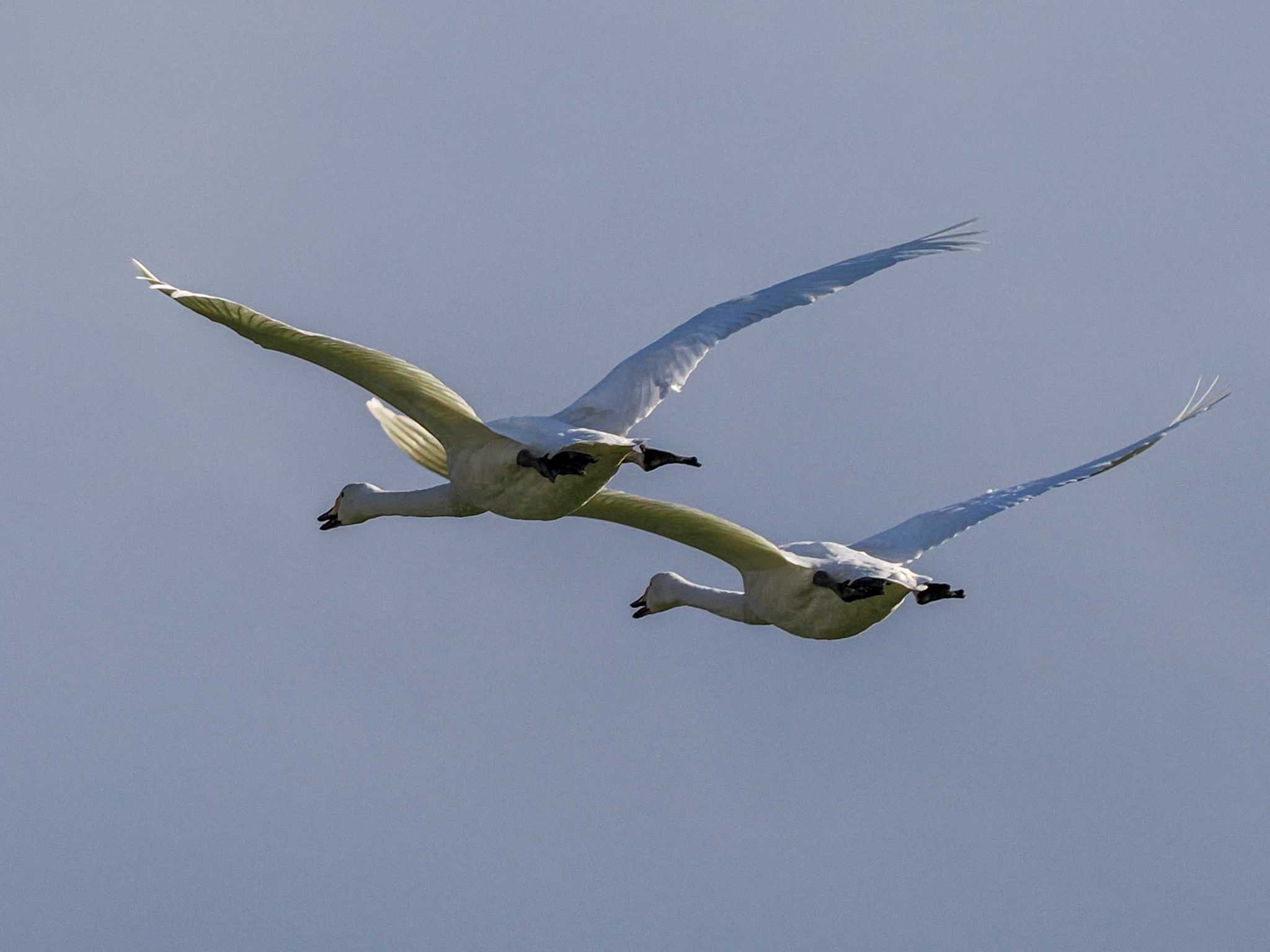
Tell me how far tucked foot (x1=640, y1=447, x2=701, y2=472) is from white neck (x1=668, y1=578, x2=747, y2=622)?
2.44m

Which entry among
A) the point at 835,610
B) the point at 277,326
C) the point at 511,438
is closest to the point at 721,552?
the point at 835,610

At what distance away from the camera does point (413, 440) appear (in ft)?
87.5

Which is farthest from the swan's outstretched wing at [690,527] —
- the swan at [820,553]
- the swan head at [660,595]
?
the swan head at [660,595]

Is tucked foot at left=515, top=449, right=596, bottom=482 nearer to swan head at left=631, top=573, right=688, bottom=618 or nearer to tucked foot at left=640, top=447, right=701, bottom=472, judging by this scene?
tucked foot at left=640, top=447, right=701, bottom=472

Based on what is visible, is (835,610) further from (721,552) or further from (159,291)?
(159,291)

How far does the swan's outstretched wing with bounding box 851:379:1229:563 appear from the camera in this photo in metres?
25.2

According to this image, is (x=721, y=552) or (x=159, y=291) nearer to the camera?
(x=159, y=291)

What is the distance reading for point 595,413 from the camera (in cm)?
2325

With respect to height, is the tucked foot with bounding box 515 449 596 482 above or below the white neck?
below

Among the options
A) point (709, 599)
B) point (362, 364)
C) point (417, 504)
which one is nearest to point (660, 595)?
point (709, 599)

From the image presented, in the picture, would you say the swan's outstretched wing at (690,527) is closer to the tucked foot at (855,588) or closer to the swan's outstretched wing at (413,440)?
the tucked foot at (855,588)

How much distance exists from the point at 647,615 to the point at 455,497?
2805 mm

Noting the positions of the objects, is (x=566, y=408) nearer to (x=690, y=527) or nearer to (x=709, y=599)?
(x=690, y=527)

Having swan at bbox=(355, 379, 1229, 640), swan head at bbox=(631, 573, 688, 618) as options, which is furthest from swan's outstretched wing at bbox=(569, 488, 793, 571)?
swan head at bbox=(631, 573, 688, 618)
